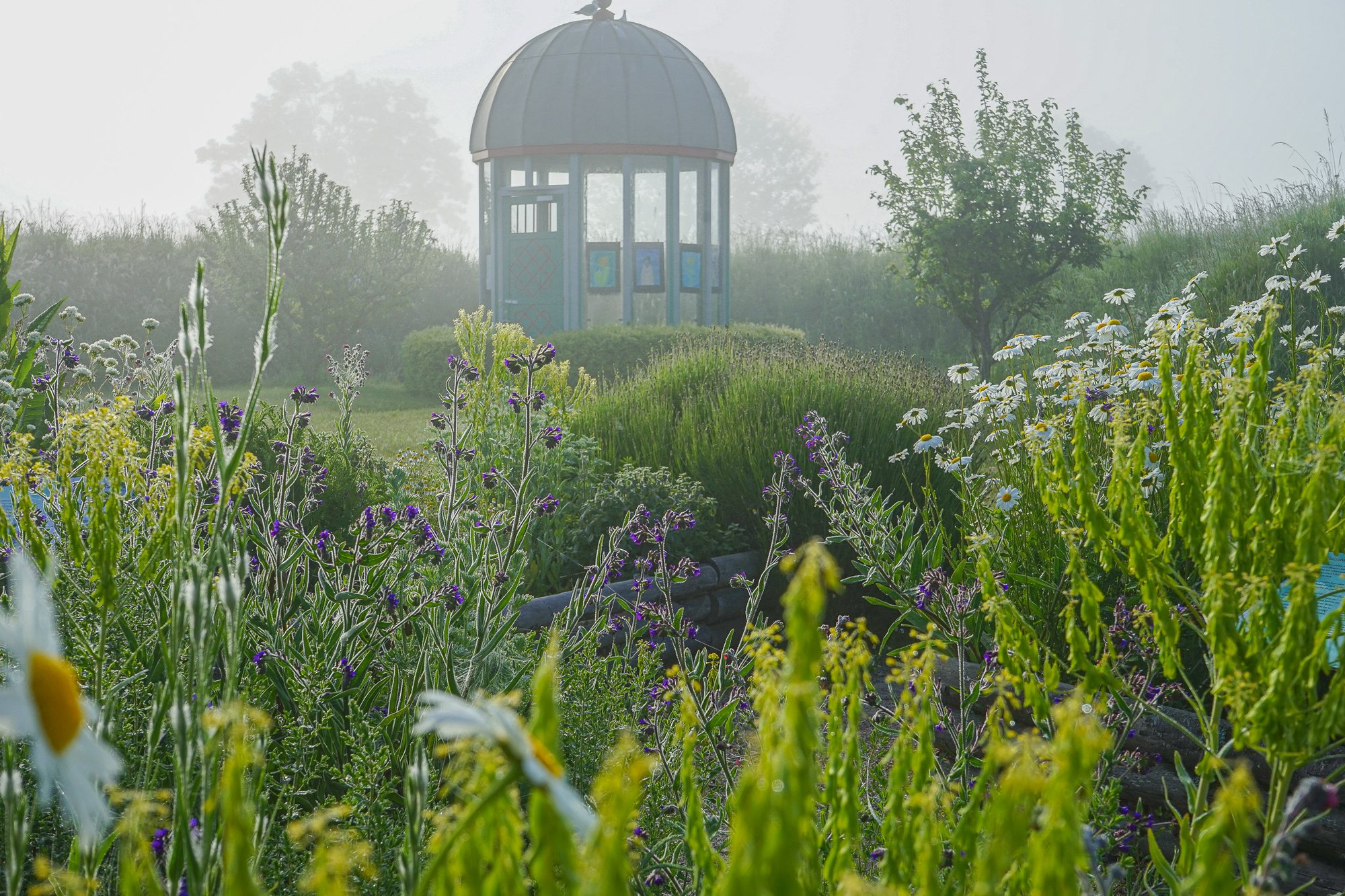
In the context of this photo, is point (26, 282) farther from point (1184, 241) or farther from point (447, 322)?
point (1184, 241)

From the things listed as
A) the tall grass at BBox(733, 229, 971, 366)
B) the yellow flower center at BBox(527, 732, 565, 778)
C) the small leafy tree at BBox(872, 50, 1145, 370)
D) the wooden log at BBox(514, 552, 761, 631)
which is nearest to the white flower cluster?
the wooden log at BBox(514, 552, 761, 631)

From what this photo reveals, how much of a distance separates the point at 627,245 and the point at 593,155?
4.86 feet

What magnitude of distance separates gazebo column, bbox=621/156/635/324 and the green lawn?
3456 millimetres

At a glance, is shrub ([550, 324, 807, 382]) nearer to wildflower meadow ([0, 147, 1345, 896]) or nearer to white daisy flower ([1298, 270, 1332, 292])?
wildflower meadow ([0, 147, 1345, 896])

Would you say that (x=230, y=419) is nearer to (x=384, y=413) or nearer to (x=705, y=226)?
(x=384, y=413)

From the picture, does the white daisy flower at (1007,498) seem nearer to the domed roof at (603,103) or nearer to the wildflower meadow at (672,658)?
the wildflower meadow at (672,658)

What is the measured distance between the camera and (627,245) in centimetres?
1659

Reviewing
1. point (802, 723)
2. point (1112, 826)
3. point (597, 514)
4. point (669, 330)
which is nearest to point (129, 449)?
point (802, 723)

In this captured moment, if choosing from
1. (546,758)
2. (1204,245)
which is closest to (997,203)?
(1204,245)

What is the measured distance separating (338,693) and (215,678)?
1.37ft

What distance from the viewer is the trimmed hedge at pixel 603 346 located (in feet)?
47.8

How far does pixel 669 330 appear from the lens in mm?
15227

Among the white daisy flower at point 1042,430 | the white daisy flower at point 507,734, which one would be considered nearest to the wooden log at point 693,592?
the white daisy flower at point 1042,430

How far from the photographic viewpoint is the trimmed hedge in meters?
14.6
